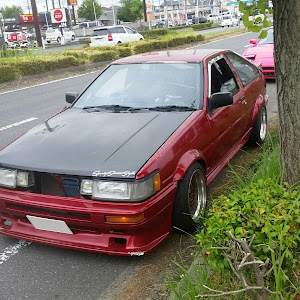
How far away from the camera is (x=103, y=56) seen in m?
19.5

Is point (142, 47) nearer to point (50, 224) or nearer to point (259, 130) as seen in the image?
point (259, 130)

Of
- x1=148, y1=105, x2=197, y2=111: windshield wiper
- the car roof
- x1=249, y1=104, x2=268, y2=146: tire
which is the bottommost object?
x1=249, y1=104, x2=268, y2=146: tire

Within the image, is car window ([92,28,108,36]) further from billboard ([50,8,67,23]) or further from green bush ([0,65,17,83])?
billboard ([50,8,67,23])

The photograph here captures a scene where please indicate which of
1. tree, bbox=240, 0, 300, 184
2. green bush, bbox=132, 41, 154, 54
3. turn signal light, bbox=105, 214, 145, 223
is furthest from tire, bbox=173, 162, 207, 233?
green bush, bbox=132, 41, 154, 54

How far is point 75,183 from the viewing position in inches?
125

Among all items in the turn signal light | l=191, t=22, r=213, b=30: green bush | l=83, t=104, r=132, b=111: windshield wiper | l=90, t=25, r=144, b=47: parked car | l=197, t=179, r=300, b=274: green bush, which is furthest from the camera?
l=191, t=22, r=213, b=30: green bush

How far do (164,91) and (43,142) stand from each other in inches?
54.3

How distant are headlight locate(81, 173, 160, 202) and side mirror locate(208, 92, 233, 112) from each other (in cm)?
134

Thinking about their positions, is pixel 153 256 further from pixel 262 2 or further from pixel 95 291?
pixel 262 2

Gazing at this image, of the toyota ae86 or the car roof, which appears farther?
the car roof

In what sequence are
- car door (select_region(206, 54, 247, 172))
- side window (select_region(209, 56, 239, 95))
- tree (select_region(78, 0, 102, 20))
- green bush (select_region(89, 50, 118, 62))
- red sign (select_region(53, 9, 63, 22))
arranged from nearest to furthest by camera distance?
car door (select_region(206, 54, 247, 172)), side window (select_region(209, 56, 239, 95)), green bush (select_region(89, 50, 118, 62)), red sign (select_region(53, 9, 63, 22)), tree (select_region(78, 0, 102, 20))

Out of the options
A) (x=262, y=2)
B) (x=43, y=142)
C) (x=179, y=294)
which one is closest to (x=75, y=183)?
(x=43, y=142)

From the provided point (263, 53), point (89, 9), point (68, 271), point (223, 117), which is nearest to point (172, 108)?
point (223, 117)

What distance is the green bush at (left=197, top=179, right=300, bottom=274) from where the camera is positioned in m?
2.19
